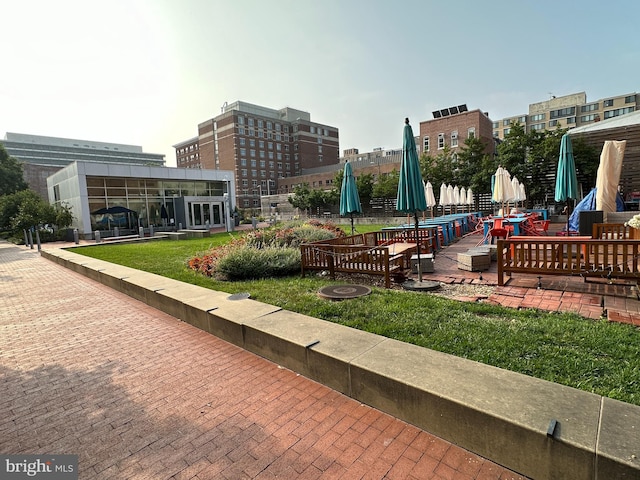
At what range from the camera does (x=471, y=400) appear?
94.0 inches

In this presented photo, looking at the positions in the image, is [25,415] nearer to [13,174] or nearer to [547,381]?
[547,381]

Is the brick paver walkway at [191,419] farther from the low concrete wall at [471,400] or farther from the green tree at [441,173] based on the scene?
the green tree at [441,173]

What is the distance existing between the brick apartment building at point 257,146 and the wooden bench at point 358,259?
73608 mm

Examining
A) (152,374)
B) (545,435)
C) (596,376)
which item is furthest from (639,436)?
(152,374)

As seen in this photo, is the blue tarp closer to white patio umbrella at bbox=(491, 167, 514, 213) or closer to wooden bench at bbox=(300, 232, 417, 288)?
white patio umbrella at bbox=(491, 167, 514, 213)

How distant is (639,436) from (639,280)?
13.9 feet

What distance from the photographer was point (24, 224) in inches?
789

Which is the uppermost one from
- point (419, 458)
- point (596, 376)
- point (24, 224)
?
point (24, 224)

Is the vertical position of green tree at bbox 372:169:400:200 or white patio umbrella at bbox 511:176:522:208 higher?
green tree at bbox 372:169:400:200

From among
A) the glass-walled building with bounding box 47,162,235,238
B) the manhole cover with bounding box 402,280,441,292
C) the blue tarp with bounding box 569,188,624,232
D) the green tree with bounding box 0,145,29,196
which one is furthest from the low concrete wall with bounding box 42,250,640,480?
the green tree with bounding box 0,145,29,196

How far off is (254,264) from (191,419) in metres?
5.28

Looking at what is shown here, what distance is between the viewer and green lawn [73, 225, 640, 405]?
2.91 m

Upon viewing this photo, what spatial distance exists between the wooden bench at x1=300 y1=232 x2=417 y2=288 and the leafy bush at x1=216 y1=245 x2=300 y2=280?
20.7 inches

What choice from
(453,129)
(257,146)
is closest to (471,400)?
(453,129)
